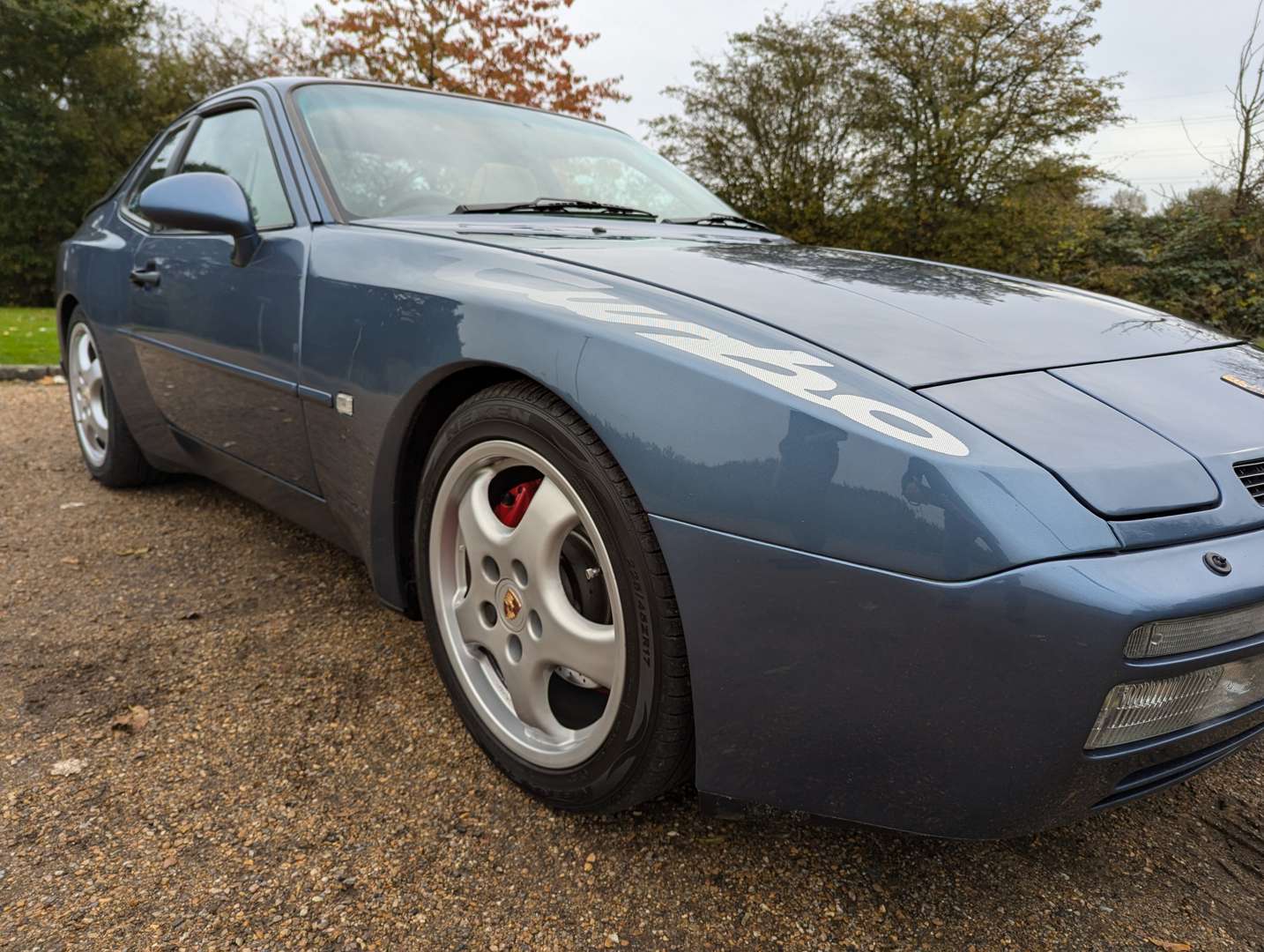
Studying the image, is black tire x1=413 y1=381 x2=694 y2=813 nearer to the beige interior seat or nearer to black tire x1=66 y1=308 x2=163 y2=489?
the beige interior seat

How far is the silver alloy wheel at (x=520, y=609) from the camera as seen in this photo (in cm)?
141

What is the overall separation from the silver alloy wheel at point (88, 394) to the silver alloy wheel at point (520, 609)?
233cm

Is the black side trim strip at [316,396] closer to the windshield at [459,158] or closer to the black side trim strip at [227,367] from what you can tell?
the black side trim strip at [227,367]

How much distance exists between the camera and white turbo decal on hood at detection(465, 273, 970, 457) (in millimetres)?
1088

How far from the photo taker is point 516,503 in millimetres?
1610

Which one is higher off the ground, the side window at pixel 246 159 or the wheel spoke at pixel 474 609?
the side window at pixel 246 159

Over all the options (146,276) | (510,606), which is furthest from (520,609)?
(146,276)

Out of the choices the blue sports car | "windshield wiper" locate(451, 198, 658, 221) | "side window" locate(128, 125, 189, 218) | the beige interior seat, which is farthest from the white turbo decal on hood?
"side window" locate(128, 125, 189, 218)

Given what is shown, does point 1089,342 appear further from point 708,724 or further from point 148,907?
point 148,907

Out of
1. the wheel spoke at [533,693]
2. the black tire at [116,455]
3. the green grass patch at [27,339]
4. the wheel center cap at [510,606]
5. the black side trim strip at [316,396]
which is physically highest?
the black side trim strip at [316,396]

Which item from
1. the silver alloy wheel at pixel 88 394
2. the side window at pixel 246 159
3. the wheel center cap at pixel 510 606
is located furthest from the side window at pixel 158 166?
the wheel center cap at pixel 510 606

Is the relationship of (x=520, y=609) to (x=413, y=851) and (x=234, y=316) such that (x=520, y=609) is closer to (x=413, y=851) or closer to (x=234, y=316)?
(x=413, y=851)

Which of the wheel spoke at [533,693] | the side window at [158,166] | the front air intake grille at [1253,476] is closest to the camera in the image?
the front air intake grille at [1253,476]

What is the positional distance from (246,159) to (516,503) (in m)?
1.64
